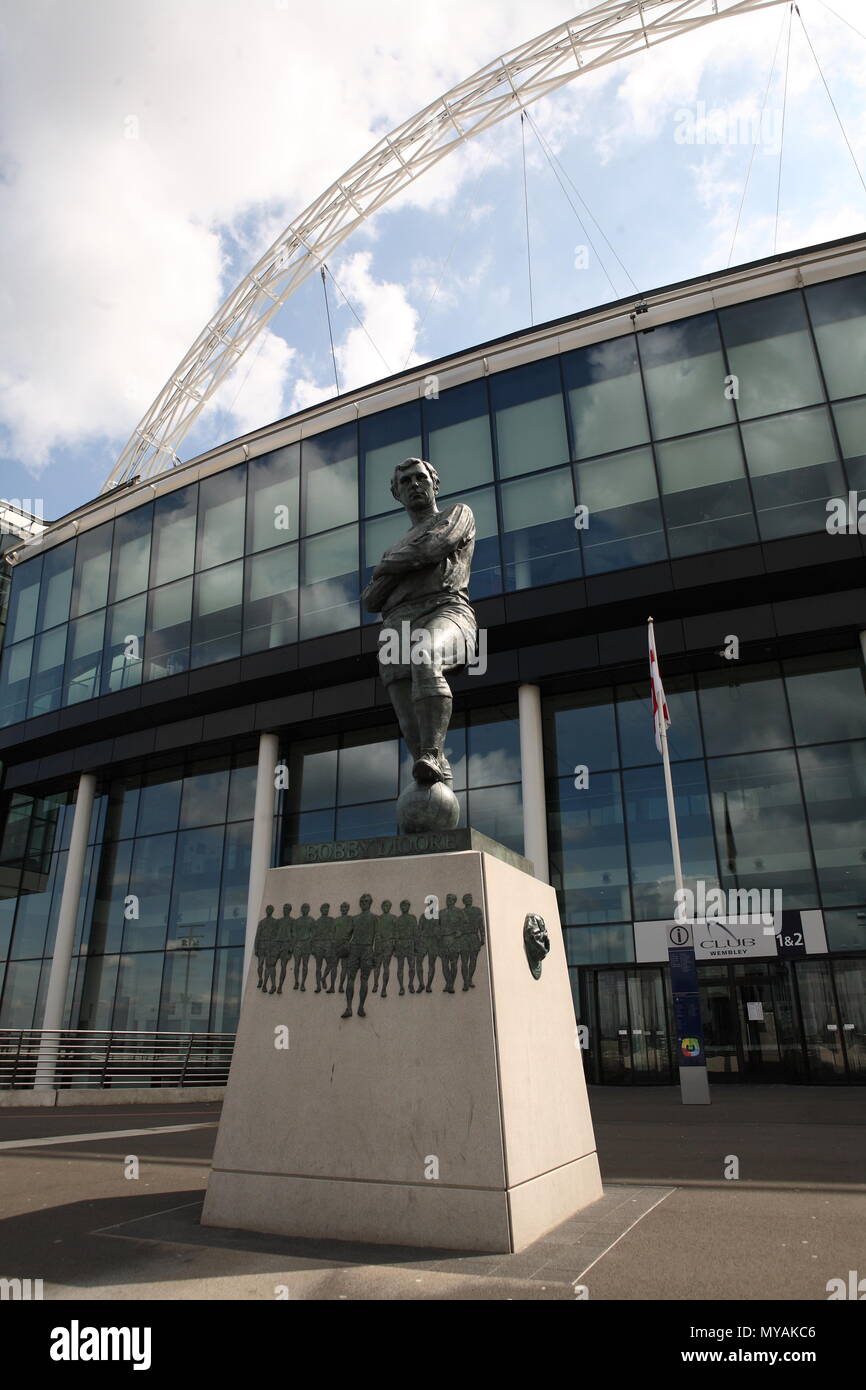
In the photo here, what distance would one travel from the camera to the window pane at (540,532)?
62.6 ft

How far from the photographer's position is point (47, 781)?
27.4 m

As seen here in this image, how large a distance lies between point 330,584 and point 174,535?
21.8ft

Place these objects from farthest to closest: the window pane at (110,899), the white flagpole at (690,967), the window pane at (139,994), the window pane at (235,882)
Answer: the window pane at (110,899)
the window pane at (139,994)
the window pane at (235,882)
the white flagpole at (690,967)

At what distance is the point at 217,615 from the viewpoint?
2338 cm

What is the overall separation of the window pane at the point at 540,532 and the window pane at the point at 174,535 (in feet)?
32.7

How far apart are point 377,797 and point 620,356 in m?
12.5

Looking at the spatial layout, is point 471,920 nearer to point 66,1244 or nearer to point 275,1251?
point 275,1251

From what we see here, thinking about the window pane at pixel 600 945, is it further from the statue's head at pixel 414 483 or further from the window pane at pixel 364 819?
the statue's head at pixel 414 483

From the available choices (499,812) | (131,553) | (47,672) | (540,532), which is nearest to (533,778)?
(499,812)

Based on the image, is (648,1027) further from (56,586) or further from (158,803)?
(56,586)

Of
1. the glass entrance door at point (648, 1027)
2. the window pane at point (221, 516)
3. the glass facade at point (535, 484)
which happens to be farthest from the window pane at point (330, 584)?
the glass entrance door at point (648, 1027)

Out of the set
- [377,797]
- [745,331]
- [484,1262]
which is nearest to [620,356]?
[745,331]

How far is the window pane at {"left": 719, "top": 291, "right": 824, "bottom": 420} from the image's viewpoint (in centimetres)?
1833

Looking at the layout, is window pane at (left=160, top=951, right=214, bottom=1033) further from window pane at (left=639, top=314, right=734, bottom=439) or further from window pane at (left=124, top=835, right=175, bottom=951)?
window pane at (left=639, top=314, right=734, bottom=439)
